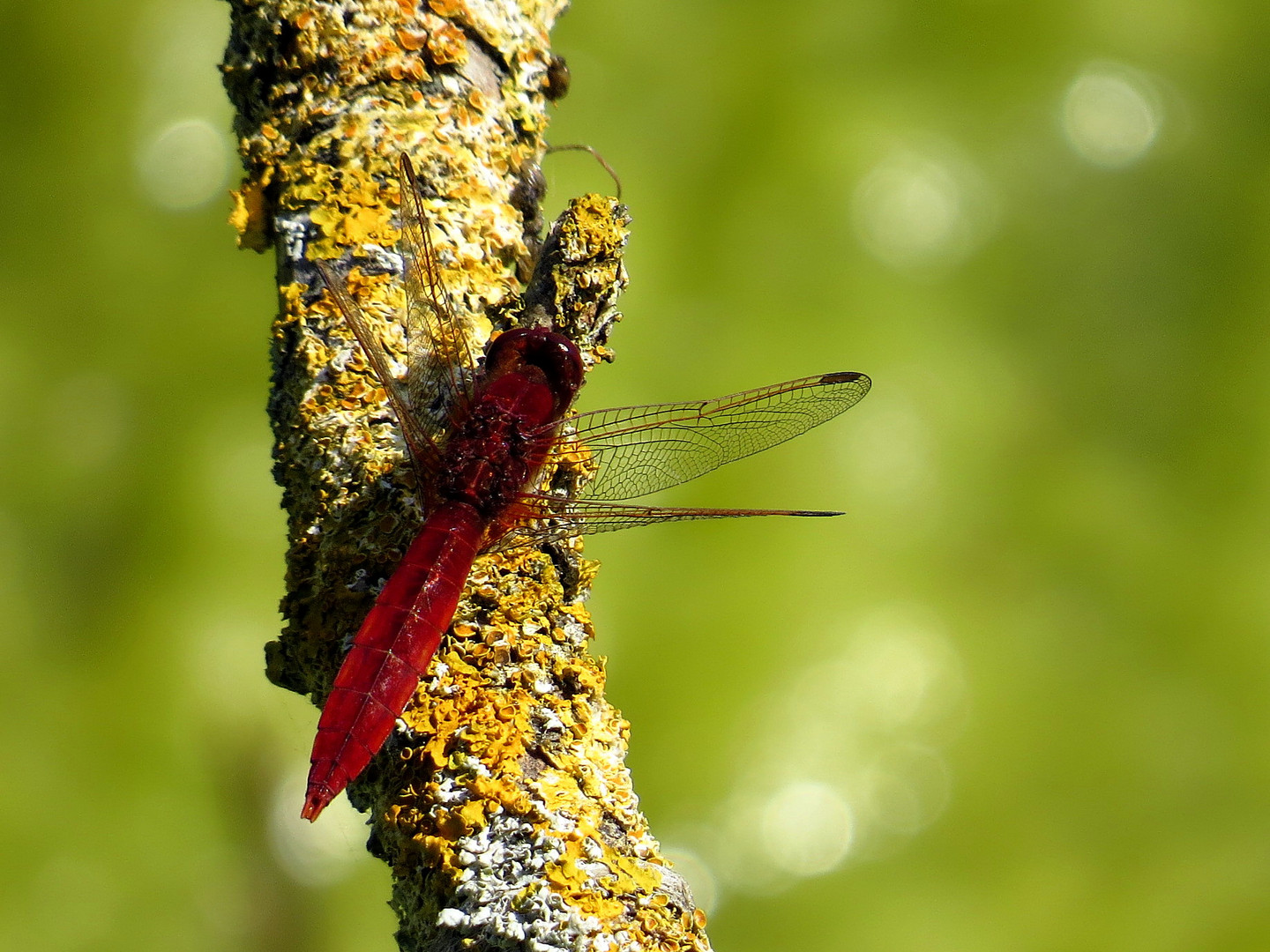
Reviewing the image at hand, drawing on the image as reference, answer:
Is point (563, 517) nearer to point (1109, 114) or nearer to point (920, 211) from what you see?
point (920, 211)

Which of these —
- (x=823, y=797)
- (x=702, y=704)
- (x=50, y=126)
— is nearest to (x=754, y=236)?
(x=702, y=704)

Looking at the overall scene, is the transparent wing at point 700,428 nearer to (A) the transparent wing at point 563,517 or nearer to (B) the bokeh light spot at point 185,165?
(A) the transparent wing at point 563,517

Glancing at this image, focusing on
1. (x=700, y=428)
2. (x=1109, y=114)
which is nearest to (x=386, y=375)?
(x=700, y=428)

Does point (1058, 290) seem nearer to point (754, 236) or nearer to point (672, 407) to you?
point (754, 236)

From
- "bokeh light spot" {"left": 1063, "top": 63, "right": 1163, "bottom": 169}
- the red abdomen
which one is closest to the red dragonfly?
the red abdomen

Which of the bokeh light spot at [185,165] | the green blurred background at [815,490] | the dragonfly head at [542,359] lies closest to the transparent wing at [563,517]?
the dragonfly head at [542,359]

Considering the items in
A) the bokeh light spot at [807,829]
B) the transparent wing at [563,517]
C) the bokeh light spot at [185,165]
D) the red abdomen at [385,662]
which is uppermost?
the bokeh light spot at [185,165]
